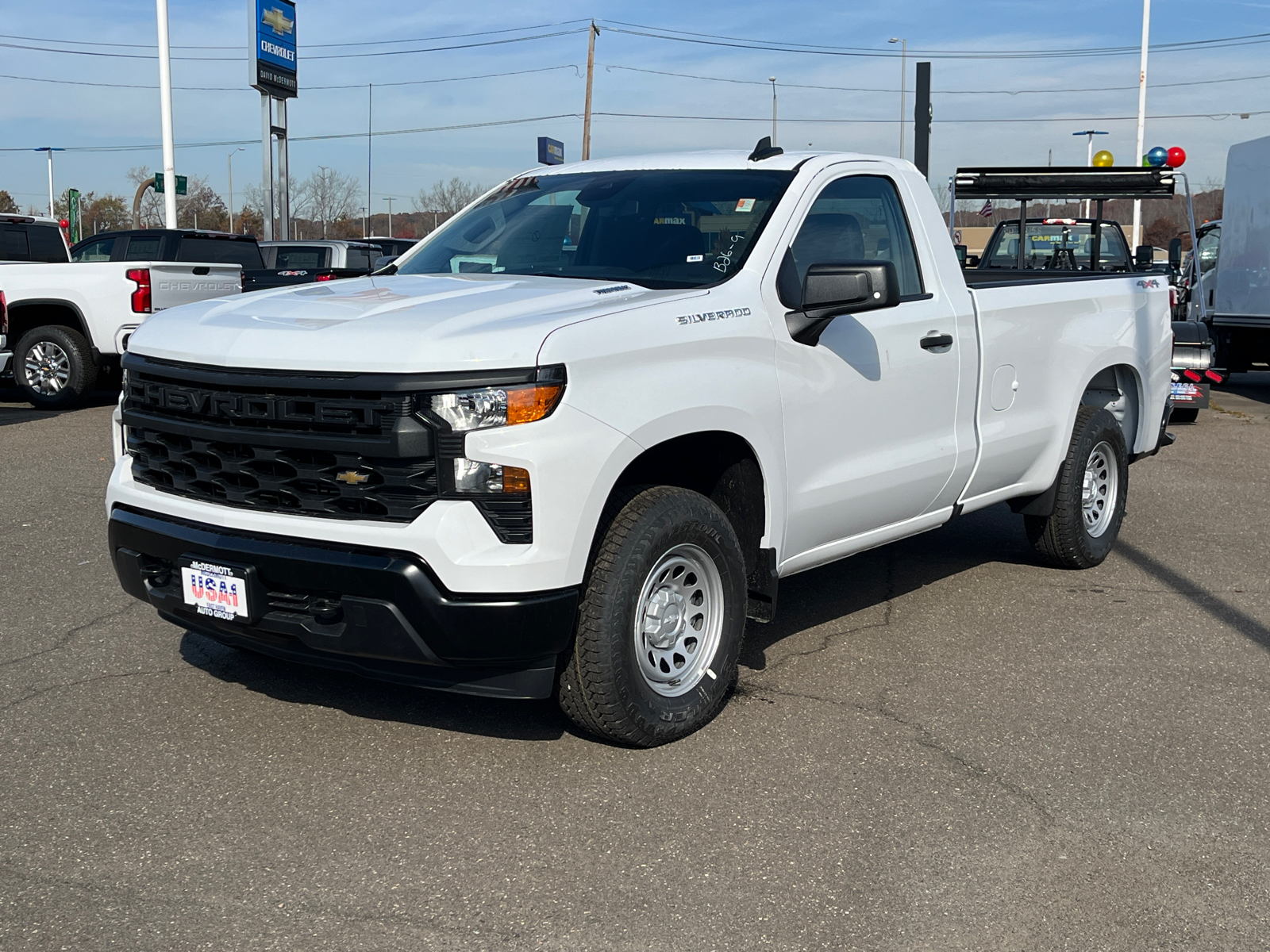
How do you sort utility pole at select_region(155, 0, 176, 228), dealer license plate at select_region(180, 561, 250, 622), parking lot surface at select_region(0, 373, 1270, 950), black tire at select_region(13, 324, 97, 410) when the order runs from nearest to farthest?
parking lot surface at select_region(0, 373, 1270, 950)
dealer license plate at select_region(180, 561, 250, 622)
black tire at select_region(13, 324, 97, 410)
utility pole at select_region(155, 0, 176, 228)

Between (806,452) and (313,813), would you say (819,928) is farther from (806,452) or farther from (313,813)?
(806,452)

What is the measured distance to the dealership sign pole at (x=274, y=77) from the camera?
32.2 m

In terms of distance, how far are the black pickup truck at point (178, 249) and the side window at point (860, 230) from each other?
10.4 meters

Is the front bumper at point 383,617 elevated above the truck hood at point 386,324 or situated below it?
below

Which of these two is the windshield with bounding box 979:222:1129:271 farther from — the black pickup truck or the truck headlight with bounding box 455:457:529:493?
the truck headlight with bounding box 455:457:529:493

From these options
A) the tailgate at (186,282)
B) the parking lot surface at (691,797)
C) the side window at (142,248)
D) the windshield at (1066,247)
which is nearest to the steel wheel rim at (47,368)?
the tailgate at (186,282)

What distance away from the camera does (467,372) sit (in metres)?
3.73

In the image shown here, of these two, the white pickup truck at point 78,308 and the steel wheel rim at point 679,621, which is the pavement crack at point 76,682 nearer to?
the steel wheel rim at point 679,621

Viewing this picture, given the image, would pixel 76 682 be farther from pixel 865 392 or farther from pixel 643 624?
pixel 865 392

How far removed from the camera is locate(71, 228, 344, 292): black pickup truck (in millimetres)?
15570

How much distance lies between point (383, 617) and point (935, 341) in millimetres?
2745

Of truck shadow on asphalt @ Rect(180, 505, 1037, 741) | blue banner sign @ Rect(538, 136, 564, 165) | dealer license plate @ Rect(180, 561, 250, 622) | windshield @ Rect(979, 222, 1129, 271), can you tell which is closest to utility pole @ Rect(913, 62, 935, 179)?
windshield @ Rect(979, 222, 1129, 271)

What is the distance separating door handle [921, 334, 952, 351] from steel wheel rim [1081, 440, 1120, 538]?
1.74m

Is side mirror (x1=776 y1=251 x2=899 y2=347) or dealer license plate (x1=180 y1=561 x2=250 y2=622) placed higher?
side mirror (x1=776 y1=251 x2=899 y2=347)
